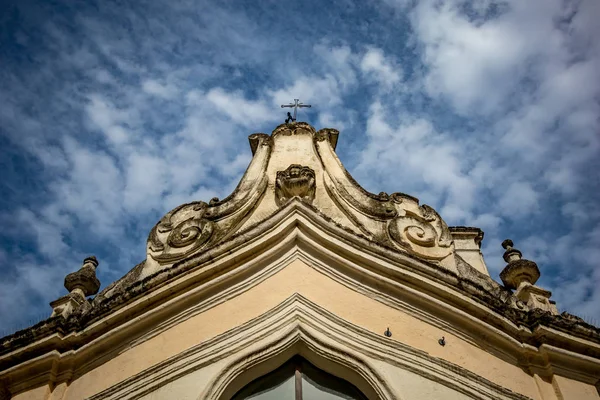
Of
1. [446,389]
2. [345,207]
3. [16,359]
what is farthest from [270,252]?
[16,359]

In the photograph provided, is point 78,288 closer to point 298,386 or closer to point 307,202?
point 307,202

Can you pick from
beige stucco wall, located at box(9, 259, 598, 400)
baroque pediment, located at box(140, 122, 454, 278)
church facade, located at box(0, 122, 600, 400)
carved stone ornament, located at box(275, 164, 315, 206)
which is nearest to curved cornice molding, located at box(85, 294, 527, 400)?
church facade, located at box(0, 122, 600, 400)

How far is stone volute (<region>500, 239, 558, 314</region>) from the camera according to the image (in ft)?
27.4

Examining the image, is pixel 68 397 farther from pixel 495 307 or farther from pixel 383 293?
pixel 495 307

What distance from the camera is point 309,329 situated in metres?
7.29

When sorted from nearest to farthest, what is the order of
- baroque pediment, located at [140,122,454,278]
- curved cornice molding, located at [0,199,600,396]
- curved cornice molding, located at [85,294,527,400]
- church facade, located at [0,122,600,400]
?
1. curved cornice molding, located at [85,294,527,400]
2. church facade, located at [0,122,600,400]
3. curved cornice molding, located at [0,199,600,396]
4. baroque pediment, located at [140,122,454,278]

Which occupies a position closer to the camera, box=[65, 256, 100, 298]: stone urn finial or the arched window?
the arched window

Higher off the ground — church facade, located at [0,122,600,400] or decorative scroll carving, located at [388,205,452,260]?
decorative scroll carving, located at [388,205,452,260]

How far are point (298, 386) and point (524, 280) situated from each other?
12.0ft

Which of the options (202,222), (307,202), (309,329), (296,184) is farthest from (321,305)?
(202,222)

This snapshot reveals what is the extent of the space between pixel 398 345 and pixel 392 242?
6.48 ft

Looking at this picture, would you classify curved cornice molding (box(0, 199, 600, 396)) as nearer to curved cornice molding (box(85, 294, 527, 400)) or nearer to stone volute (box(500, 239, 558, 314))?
stone volute (box(500, 239, 558, 314))

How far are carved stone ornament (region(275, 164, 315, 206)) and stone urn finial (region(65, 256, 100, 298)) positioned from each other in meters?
2.97

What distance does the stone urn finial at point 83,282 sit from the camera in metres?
9.13
